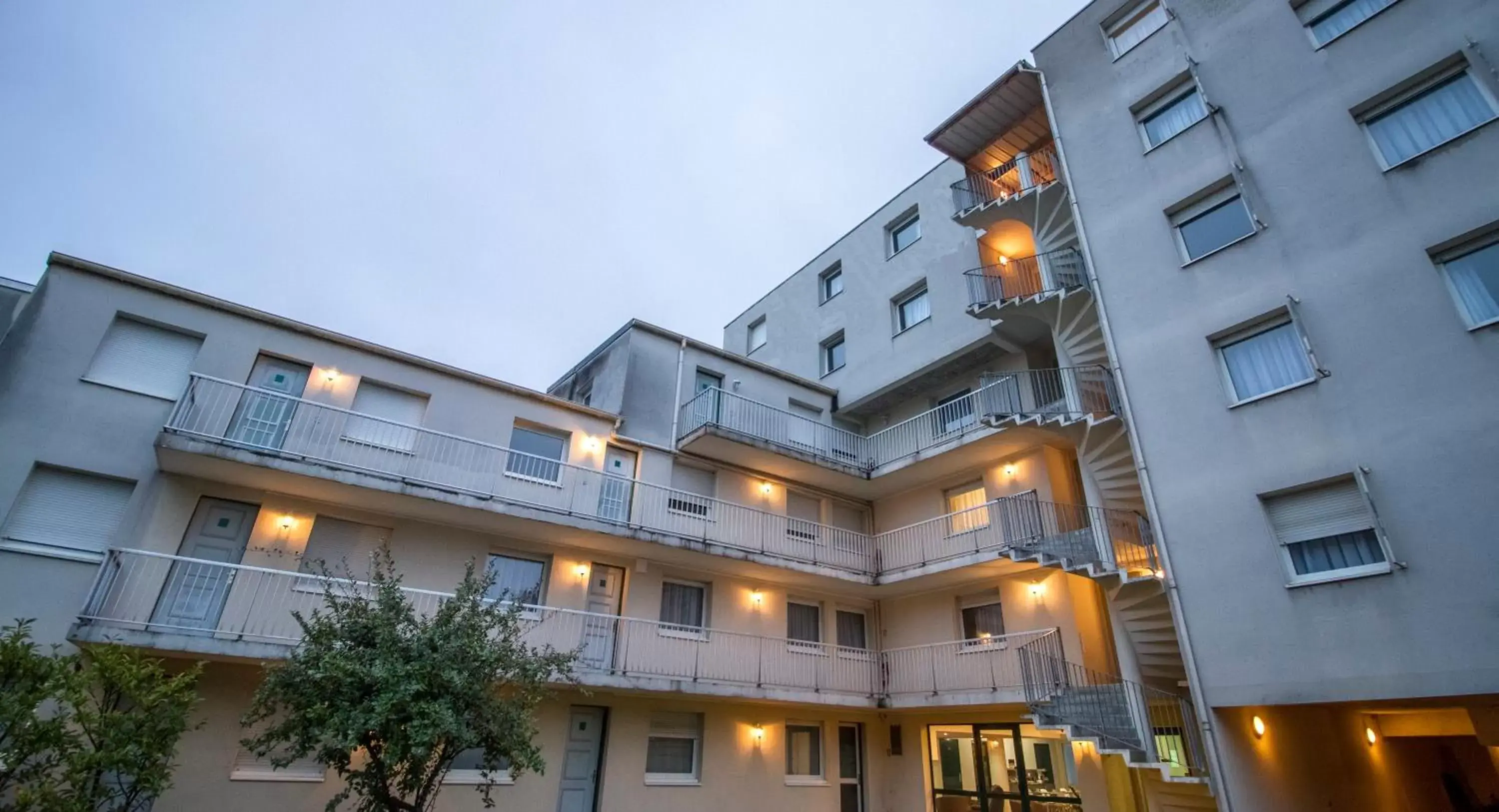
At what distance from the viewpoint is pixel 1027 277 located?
48.8 ft

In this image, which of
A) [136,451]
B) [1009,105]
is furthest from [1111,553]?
Answer: [136,451]

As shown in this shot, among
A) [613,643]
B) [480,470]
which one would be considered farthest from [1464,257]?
[480,470]

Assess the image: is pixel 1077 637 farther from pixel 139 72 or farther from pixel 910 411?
pixel 139 72

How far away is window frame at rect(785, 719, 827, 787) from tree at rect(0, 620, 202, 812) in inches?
425

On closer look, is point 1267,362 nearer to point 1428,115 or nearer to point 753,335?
point 1428,115

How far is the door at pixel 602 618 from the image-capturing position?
39.6 feet

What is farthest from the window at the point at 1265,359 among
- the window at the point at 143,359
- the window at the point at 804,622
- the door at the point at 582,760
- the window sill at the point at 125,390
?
the window sill at the point at 125,390

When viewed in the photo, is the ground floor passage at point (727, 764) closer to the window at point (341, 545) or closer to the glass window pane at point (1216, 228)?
the window at point (341, 545)

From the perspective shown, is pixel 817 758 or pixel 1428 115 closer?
pixel 1428 115

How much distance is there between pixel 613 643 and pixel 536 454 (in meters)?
4.18

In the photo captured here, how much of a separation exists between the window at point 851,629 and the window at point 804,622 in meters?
0.46

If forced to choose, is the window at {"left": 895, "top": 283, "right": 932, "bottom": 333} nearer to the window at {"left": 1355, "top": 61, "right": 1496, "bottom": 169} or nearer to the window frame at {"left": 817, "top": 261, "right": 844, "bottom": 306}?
the window frame at {"left": 817, "top": 261, "right": 844, "bottom": 306}

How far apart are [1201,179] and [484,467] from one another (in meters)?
14.0

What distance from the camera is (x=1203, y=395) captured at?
10.1m
